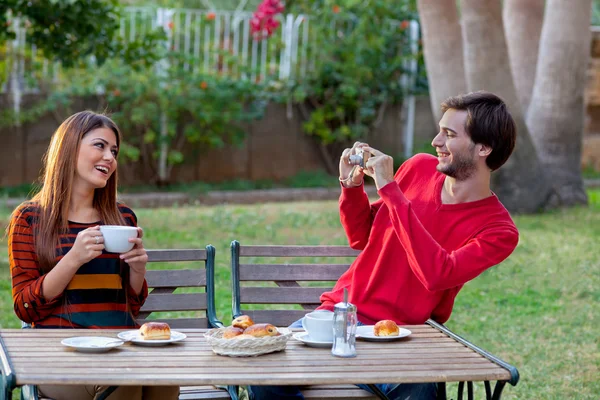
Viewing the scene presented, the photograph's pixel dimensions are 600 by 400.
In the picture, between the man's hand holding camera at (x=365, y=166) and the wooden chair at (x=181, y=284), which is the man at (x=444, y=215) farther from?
the wooden chair at (x=181, y=284)

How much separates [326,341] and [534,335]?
3434 mm

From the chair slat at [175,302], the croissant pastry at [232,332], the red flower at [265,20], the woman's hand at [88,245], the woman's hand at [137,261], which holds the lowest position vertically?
the chair slat at [175,302]

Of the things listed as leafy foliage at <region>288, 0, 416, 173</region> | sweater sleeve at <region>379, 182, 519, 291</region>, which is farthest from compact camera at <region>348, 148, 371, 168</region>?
leafy foliage at <region>288, 0, 416, 173</region>

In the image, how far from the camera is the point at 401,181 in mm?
3721

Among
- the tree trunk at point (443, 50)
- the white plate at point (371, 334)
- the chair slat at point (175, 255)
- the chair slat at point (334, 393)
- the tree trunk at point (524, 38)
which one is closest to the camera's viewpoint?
the white plate at point (371, 334)

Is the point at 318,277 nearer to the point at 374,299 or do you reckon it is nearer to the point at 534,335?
the point at 374,299

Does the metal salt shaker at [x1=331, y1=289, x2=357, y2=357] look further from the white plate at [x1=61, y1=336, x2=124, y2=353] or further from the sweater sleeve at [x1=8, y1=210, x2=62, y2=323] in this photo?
the sweater sleeve at [x1=8, y1=210, x2=62, y2=323]

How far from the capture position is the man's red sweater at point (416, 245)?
324cm

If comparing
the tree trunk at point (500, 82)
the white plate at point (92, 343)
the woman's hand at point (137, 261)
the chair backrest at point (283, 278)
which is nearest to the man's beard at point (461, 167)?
the chair backrest at point (283, 278)

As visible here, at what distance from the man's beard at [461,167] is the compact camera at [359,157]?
1.05ft

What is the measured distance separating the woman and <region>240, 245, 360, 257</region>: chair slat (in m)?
0.65

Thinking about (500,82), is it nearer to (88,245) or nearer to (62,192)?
(62,192)

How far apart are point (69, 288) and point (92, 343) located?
0.59 metres

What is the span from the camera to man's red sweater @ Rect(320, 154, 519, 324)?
10.6 feet
